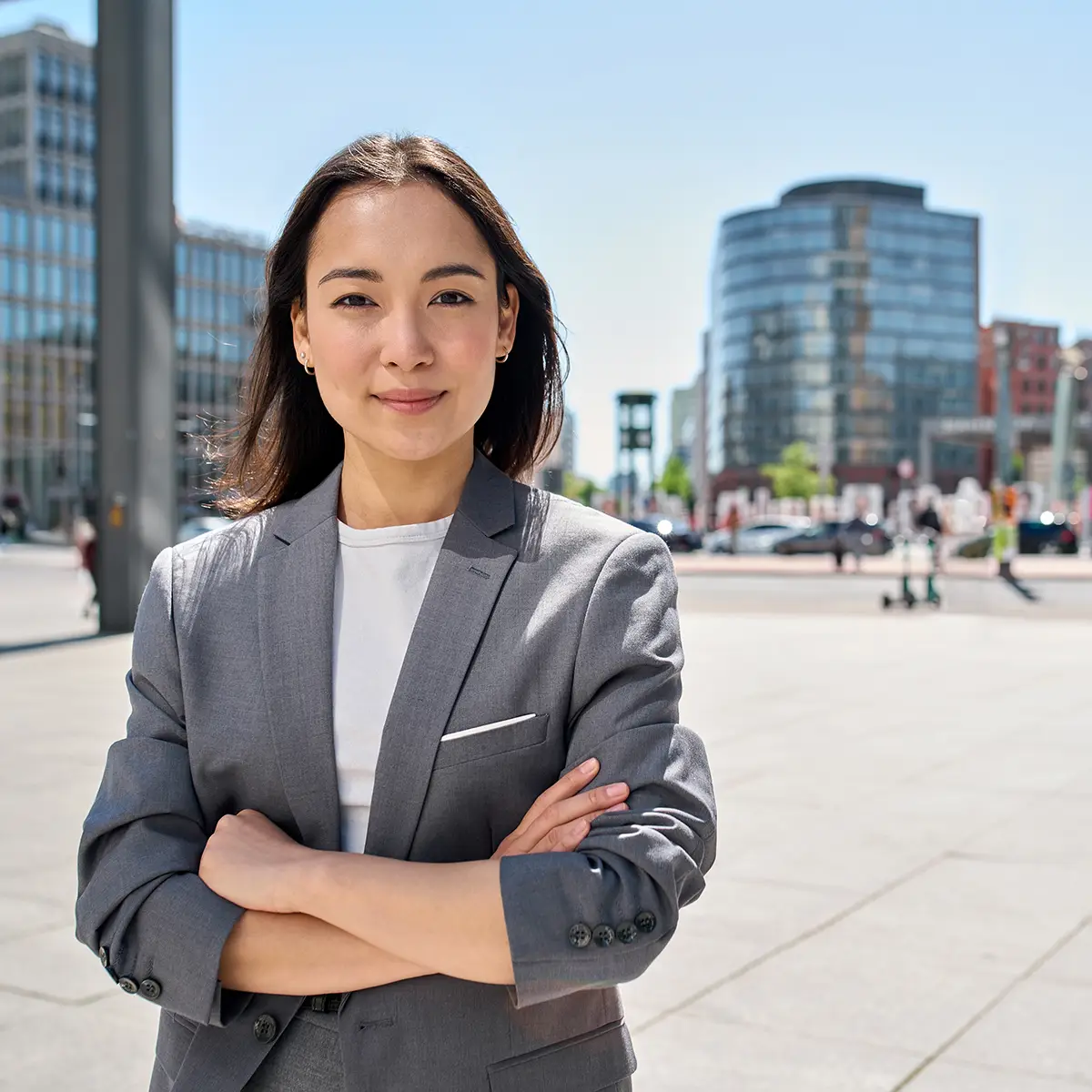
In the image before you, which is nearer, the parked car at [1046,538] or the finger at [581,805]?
the finger at [581,805]

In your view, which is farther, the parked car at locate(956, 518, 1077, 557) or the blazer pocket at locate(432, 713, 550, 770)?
the parked car at locate(956, 518, 1077, 557)

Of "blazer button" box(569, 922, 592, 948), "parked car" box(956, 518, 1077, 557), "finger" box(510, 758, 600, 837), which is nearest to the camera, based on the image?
"blazer button" box(569, 922, 592, 948)

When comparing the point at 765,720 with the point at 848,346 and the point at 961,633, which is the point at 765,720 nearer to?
the point at 961,633

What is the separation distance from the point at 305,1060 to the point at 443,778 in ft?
1.21

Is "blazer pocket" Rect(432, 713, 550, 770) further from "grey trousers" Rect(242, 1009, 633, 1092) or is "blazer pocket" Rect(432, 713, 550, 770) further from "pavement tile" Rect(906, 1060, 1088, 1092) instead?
"pavement tile" Rect(906, 1060, 1088, 1092)

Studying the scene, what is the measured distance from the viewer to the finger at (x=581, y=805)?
1.64 m

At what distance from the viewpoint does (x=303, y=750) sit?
1732 millimetres

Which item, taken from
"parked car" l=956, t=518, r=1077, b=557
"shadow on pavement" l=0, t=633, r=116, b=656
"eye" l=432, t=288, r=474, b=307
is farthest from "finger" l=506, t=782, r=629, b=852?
"parked car" l=956, t=518, r=1077, b=557

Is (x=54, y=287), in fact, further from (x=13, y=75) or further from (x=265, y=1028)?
(x=265, y=1028)

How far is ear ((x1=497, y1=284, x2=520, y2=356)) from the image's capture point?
190cm

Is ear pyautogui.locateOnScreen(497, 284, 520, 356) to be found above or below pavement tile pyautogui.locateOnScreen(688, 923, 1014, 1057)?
above

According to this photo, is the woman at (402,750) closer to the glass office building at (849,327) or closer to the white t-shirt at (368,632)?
the white t-shirt at (368,632)

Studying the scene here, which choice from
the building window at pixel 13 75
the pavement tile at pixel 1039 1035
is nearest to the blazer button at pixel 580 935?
the pavement tile at pixel 1039 1035

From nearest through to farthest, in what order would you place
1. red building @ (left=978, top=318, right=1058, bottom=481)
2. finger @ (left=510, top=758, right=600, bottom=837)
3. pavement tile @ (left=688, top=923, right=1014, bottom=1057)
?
1. finger @ (left=510, top=758, right=600, bottom=837)
2. pavement tile @ (left=688, top=923, right=1014, bottom=1057)
3. red building @ (left=978, top=318, right=1058, bottom=481)
